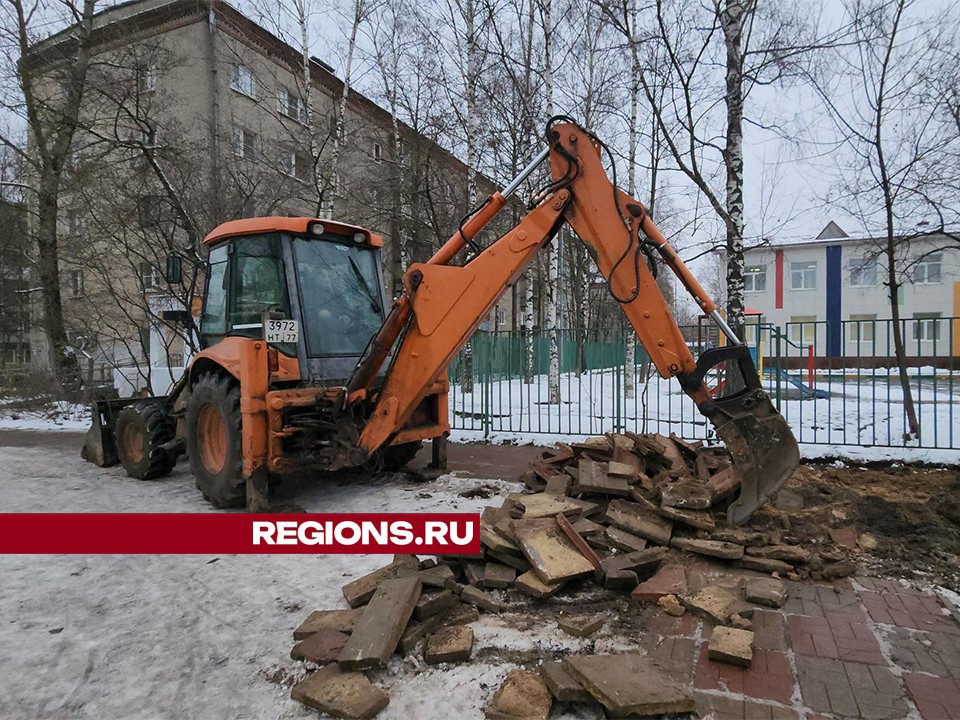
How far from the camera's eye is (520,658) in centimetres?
293

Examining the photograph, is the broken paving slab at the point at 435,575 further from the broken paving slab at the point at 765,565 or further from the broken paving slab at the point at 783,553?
the broken paving slab at the point at 783,553

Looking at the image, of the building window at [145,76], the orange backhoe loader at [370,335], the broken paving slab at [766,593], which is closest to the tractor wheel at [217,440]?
the orange backhoe loader at [370,335]

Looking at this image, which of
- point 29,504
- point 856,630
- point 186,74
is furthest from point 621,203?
point 186,74

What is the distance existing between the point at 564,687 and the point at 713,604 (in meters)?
1.31

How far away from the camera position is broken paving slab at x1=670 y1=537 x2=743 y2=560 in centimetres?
400

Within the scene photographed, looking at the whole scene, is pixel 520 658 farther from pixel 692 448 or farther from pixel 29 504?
pixel 29 504

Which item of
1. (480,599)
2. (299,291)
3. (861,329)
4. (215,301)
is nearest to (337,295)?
(299,291)

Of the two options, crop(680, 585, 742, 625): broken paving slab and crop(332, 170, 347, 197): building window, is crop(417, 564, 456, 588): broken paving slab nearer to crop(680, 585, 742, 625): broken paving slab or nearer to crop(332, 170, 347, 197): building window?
crop(680, 585, 742, 625): broken paving slab

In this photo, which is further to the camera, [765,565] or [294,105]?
[294,105]

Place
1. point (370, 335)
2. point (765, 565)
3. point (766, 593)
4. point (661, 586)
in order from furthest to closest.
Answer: point (370, 335), point (765, 565), point (661, 586), point (766, 593)

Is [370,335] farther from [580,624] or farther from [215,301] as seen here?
[580,624]

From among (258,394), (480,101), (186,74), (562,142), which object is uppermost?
(186,74)

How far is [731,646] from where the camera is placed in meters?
2.85

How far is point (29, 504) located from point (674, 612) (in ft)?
21.5
